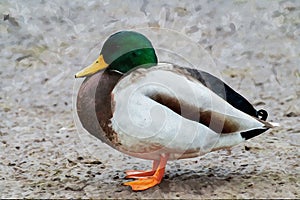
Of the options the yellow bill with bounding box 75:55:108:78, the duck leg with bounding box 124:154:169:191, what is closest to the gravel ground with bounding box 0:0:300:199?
the duck leg with bounding box 124:154:169:191

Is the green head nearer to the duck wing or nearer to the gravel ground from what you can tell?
the duck wing

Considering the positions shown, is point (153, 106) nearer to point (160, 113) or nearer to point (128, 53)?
point (160, 113)

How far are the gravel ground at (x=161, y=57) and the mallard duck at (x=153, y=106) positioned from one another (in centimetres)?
37

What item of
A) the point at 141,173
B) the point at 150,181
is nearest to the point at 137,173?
the point at 141,173

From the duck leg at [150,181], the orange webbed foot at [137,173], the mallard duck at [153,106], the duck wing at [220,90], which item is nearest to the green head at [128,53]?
the mallard duck at [153,106]

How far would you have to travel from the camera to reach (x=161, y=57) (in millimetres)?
5961

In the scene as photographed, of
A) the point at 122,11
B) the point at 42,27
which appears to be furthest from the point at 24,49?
the point at 122,11

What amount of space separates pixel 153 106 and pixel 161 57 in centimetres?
238

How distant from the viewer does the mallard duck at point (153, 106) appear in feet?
11.9

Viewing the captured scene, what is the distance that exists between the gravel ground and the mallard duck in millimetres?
372

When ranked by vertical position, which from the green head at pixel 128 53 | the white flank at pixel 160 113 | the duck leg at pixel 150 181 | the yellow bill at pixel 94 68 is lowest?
the duck leg at pixel 150 181

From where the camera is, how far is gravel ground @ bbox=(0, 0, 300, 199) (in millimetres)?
4168

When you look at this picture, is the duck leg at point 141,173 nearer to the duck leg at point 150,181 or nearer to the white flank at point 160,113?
the duck leg at point 150,181

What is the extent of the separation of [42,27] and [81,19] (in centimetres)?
37
